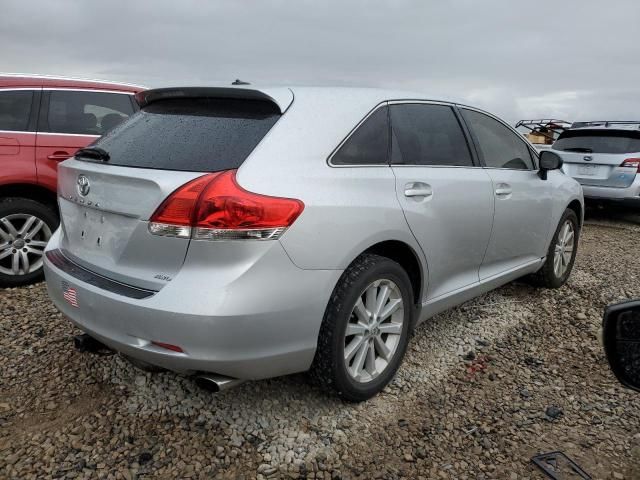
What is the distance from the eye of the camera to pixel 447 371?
124 inches

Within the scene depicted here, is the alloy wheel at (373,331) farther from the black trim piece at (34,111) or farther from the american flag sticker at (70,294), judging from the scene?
the black trim piece at (34,111)

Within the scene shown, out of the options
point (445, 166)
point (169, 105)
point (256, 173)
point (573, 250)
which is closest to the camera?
point (256, 173)

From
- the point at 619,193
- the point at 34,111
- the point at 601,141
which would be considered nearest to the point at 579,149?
the point at 601,141

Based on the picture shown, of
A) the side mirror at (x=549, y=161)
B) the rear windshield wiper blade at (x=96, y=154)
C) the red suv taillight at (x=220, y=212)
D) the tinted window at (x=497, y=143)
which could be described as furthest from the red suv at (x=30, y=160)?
the side mirror at (x=549, y=161)

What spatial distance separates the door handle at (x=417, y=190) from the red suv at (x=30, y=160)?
121 inches

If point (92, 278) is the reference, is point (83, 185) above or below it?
above

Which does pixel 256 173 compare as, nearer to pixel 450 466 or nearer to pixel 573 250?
pixel 450 466

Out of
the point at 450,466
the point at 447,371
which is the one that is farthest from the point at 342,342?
the point at 447,371

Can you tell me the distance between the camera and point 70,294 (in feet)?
7.85

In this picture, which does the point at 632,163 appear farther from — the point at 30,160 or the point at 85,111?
the point at 30,160

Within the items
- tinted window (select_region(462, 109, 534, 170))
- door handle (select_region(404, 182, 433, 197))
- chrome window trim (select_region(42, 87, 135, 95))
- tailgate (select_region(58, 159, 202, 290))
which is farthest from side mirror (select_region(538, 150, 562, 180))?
chrome window trim (select_region(42, 87, 135, 95))

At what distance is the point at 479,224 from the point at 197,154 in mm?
1808

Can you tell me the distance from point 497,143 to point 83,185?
272 cm

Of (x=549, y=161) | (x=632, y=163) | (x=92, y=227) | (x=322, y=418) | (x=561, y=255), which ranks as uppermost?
(x=549, y=161)
